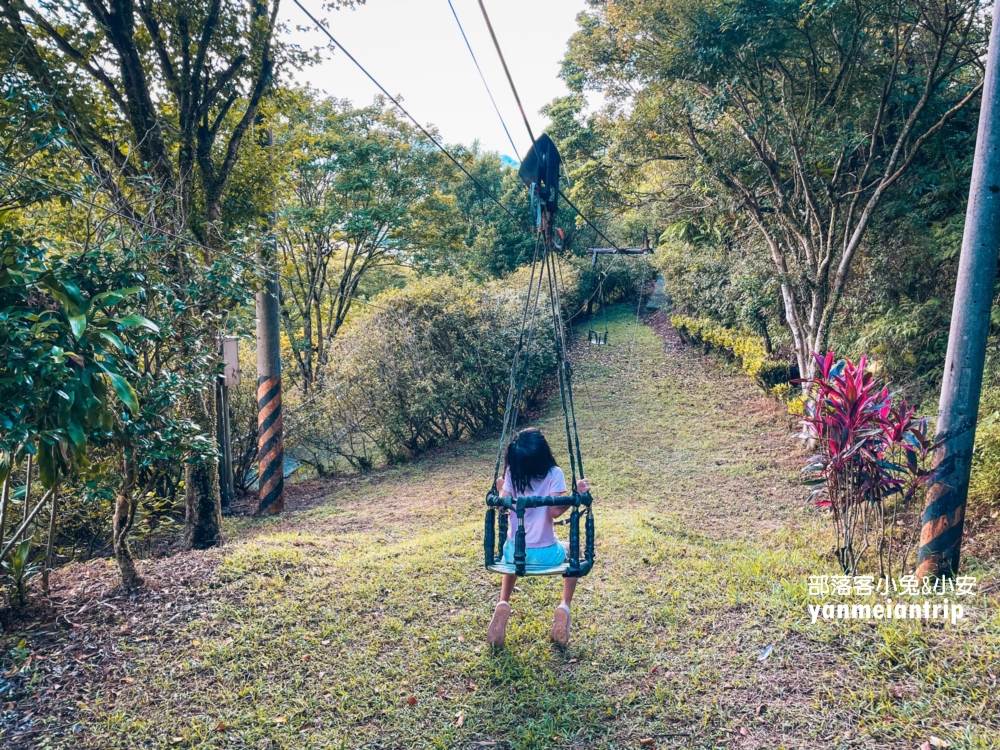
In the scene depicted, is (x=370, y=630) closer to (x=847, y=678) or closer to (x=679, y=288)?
(x=847, y=678)

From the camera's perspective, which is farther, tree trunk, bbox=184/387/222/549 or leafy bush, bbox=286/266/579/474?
leafy bush, bbox=286/266/579/474

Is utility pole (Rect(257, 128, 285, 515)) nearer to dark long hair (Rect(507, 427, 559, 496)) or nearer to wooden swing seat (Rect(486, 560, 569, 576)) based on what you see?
dark long hair (Rect(507, 427, 559, 496))

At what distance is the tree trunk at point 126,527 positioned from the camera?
3.70 metres

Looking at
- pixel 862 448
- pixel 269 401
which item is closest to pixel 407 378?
pixel 269 401

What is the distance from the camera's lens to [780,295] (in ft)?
32.2

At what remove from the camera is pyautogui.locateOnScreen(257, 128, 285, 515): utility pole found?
24.0ft

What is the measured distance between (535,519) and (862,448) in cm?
209

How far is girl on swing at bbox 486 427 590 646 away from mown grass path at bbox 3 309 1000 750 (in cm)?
18

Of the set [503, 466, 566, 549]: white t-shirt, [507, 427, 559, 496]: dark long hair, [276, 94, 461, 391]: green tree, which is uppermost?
[276, 94, 461, 391]: green tree

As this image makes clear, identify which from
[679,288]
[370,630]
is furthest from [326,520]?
Result: [679,288]

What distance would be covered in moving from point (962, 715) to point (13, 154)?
565 centimetres

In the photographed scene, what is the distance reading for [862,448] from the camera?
3527mm

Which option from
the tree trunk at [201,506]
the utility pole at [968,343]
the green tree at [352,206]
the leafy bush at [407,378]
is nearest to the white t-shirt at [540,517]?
the utility pole at [968,343]

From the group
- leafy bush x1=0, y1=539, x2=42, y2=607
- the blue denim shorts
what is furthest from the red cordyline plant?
leafy bush x1=0, y1=539, x2=42, y2=607
